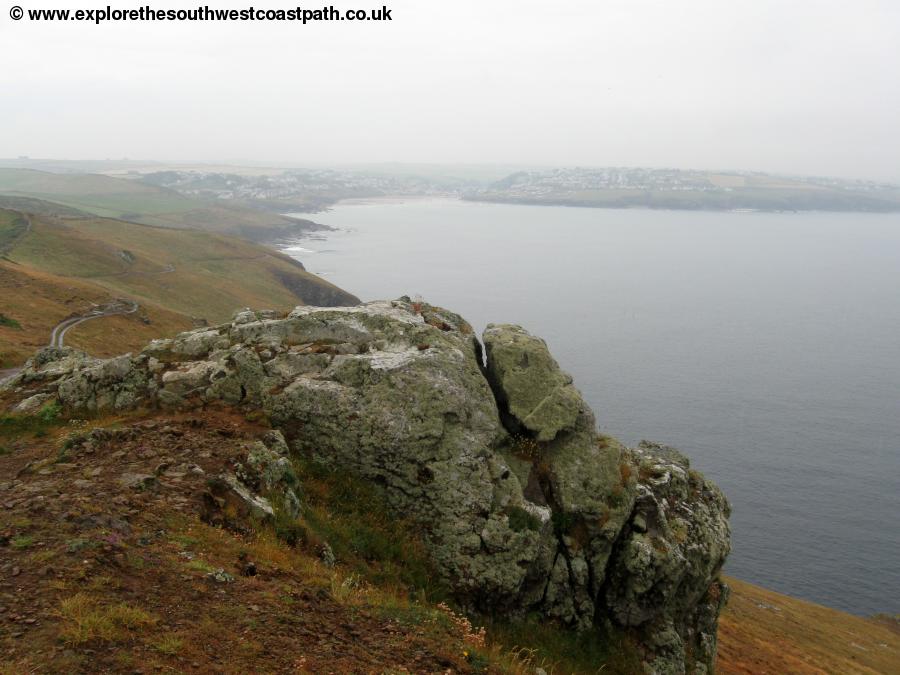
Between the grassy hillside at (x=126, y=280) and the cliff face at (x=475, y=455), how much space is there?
90.9ft

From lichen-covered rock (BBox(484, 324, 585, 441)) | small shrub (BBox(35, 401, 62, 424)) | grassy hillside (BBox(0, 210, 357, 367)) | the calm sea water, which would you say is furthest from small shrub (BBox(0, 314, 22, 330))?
the calm sea water

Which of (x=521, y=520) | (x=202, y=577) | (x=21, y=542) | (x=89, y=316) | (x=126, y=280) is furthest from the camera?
(x=126, y=280)

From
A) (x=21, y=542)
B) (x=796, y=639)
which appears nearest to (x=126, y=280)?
(x=21, y=542)

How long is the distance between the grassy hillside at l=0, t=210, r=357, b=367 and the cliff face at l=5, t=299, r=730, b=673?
90.9 feet

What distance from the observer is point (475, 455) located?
746 inches

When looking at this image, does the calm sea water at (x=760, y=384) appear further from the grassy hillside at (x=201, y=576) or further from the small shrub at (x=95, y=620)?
the small shrub at (x=95, y=620)

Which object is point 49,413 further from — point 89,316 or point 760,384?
point 760,384

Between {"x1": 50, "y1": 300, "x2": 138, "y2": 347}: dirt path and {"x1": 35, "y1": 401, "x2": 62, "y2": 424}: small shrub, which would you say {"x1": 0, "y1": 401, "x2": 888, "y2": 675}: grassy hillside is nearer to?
{"x1": 35, "y1": 401, "x2": 62, "y2": 424}: small shrub

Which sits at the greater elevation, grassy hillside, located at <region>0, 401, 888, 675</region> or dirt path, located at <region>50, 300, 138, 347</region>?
grassy hillside, located at <region>0, 401, 888, 675</region>

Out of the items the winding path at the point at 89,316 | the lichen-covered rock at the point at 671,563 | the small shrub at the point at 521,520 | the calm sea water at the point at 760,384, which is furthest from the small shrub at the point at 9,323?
the calm sea water at the point at 760,384

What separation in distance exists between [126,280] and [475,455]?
11196 cm

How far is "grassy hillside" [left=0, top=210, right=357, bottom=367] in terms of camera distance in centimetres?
6100

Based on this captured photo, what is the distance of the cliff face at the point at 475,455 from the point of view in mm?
18297

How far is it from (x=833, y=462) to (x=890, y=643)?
29151 millimetres
